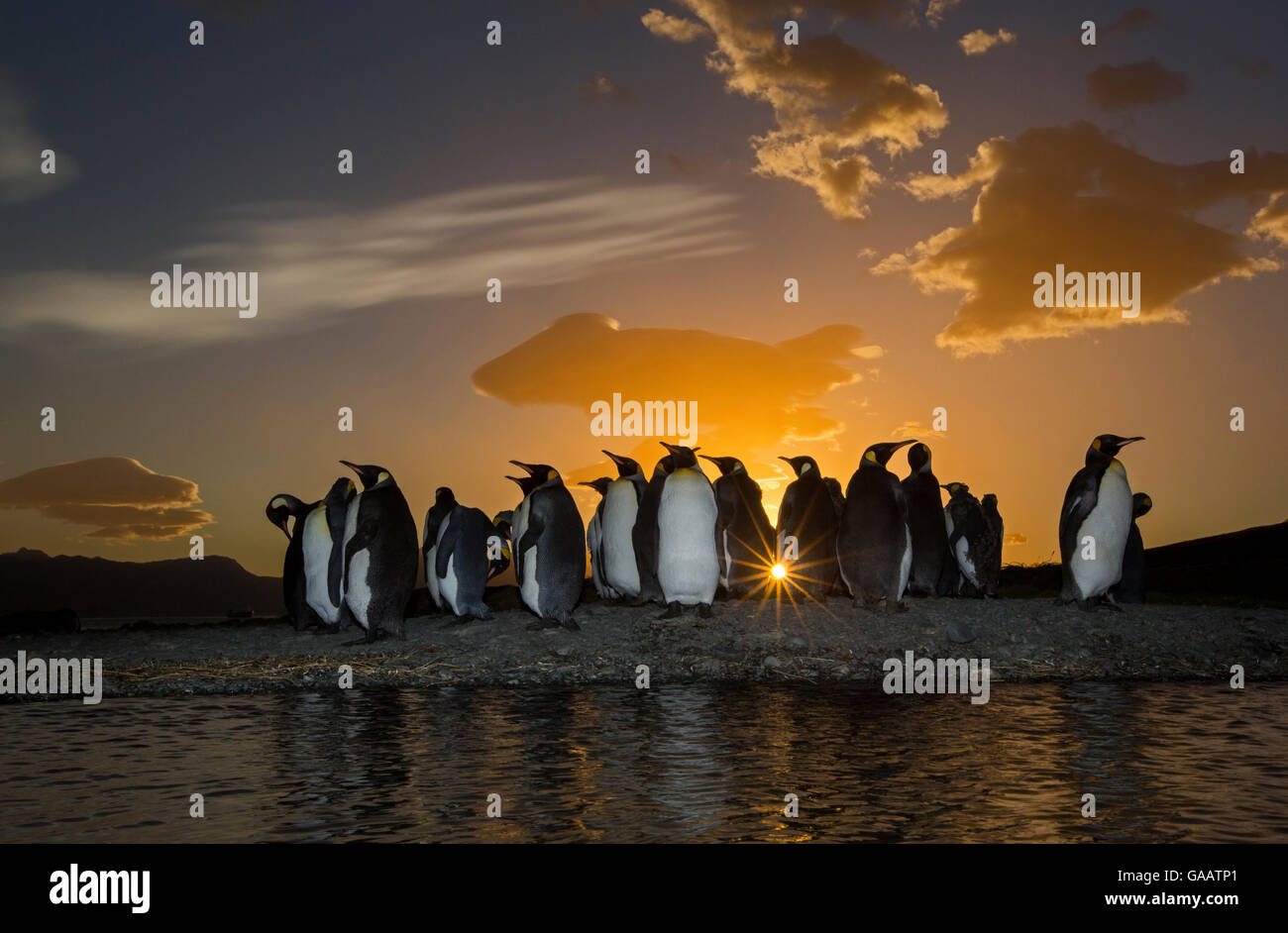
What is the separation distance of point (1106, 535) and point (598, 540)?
294 inches

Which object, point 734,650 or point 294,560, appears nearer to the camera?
point 734,650

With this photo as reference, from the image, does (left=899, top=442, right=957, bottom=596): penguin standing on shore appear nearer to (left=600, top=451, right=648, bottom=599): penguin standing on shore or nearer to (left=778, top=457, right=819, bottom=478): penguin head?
(left=778, top=457, right=819, bottom=478): penguin head

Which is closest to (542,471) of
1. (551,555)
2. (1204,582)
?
(551,555)

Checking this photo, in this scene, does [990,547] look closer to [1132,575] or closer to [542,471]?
[1132,575]

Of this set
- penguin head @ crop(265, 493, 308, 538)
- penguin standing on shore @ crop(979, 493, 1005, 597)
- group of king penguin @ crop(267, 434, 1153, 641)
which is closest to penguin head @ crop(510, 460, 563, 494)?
group of king penguin @ crop(267, 434, 1153, 641)

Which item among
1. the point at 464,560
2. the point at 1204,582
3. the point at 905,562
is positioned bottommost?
the point at 1204,582

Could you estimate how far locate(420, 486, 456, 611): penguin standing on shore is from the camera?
50.7ft

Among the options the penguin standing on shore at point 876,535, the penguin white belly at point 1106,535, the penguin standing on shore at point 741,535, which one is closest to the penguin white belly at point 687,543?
the penguin standing on shore at point 741,535

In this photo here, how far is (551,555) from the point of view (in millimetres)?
14180

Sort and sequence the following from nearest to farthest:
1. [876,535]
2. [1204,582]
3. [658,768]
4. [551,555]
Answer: [658,768] → [551,555] → [876,535] → [1204,582]

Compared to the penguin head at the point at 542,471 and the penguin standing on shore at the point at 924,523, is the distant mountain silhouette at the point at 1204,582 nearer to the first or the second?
the penguin standing on shore at the point at 924,523

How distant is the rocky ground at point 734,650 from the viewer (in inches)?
495
